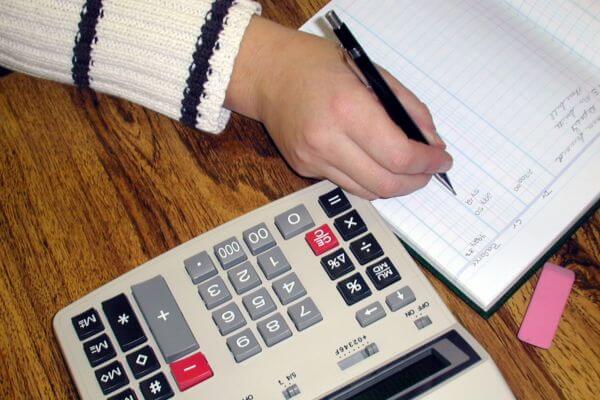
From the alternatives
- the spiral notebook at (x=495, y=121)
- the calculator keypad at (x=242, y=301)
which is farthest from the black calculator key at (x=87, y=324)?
the spiral notebook at (x=495, y=121)

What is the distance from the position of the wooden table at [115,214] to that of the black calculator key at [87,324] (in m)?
0.03

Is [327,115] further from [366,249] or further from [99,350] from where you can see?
[99,350]

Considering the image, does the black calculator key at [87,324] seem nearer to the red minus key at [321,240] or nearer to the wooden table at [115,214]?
the wooden table at [115,214]

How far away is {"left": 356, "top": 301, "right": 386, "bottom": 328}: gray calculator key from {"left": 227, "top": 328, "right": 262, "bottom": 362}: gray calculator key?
66 millimetres

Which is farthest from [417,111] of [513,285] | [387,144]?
[513,285]

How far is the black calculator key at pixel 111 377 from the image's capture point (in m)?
0.40

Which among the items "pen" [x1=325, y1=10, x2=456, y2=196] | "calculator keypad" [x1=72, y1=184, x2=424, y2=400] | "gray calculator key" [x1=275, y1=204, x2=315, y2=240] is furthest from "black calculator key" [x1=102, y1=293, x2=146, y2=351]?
"pen" [x1=325, y1=10, x2=456, y2=196]

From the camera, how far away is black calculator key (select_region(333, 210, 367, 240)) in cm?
44

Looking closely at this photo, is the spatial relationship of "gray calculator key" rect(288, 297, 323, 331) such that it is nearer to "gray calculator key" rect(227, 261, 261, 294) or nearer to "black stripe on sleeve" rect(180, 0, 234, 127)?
"gray calculator key" rect(227, 261, 261, 294)

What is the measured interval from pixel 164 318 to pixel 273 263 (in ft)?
0.26

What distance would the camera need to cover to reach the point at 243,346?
410 millimetres

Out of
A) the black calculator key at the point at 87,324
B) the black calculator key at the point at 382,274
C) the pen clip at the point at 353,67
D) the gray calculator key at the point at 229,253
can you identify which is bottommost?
the black calculator key at the point at 87,324

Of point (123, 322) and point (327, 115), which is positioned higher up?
point (327, 115)

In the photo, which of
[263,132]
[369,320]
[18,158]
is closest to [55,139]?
[18,158]
